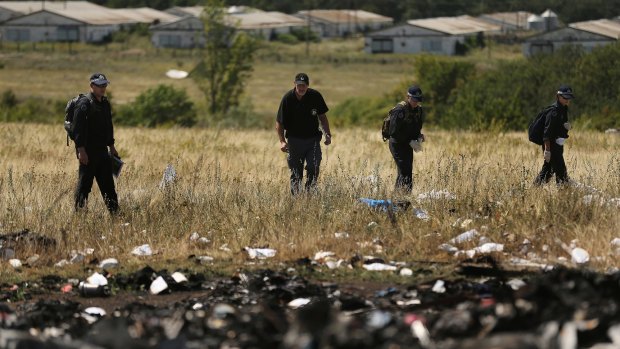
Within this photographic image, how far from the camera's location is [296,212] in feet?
36.5

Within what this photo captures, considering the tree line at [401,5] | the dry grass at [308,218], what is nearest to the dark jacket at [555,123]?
the dry grass at [308,218]

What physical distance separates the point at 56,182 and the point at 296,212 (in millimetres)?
4368

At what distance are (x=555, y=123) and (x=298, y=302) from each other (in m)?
5.76

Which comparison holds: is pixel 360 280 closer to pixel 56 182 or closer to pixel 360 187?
pixel 360 187

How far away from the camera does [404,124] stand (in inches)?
520

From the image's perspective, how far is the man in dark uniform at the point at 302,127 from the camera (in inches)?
506

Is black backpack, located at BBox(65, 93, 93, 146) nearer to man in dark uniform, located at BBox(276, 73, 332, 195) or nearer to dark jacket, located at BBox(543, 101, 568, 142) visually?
man in dark uniform, located at BBox(276, 73, 332, 195)

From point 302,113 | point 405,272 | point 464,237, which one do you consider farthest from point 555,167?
point 405,272

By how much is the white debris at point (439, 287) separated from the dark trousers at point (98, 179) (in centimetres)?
421

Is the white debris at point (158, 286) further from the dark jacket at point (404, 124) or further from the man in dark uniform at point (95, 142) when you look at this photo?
the dark jacket at point (404, 124)

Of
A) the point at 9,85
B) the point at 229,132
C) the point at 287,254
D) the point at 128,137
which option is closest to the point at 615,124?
the point at 229,132

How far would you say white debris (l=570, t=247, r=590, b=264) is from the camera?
938 centimetres

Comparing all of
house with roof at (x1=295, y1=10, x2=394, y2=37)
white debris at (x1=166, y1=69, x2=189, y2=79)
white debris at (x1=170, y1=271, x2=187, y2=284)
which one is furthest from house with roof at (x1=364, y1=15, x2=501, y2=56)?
white debris at (x1=170, y1=271, x2=187, y2=284)

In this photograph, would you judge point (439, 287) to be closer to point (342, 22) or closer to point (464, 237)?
point (464, 237)
